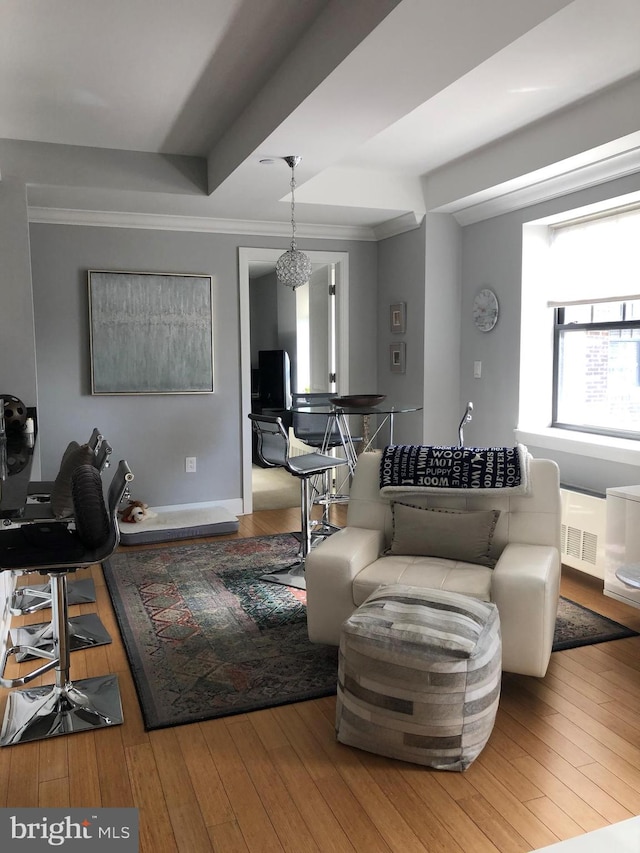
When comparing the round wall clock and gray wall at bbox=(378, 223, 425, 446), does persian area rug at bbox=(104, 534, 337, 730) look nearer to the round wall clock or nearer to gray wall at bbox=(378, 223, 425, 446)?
gray wall at bbox=(378, 223, 425, 446)

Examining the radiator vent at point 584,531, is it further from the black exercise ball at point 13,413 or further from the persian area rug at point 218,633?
the black exercise ball at point 13,413

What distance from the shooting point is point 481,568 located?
2947mm

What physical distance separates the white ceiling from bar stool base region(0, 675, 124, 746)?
247cm

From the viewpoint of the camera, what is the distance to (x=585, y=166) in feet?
12.5

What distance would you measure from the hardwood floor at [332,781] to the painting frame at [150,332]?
293 cm

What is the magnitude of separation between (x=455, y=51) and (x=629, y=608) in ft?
9.00

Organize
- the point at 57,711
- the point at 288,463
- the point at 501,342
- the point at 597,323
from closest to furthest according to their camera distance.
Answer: the point at 57,711 < the point at 288,463 < the point at 597,323 < the point at 501,342

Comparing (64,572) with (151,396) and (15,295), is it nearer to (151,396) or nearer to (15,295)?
(15,295)

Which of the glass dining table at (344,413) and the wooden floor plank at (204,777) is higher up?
the glass dining table at (344,413)

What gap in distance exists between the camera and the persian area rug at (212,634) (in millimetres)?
2744

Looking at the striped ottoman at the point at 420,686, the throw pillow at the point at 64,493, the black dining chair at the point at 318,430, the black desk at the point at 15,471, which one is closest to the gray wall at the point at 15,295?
the black desk at the point at 15,471

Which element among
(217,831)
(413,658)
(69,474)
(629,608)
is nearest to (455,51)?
(413,658)

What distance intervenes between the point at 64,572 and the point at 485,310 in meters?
3.47

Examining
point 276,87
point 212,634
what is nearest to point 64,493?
point 212,634
